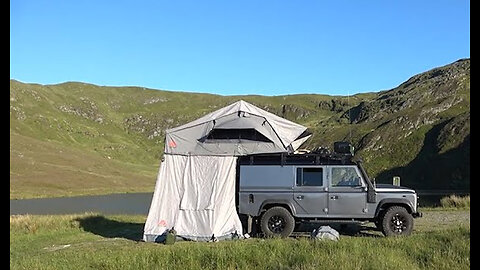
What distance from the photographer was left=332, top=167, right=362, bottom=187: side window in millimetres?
14680

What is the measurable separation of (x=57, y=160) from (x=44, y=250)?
76.9m

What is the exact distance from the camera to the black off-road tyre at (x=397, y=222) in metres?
14.2

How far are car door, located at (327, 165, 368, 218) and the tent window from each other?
7.65 ft

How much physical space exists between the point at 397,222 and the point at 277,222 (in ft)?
10.9

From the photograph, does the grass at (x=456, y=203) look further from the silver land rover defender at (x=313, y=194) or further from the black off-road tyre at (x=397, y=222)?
the silver land rover defender at (x=313, y=194)

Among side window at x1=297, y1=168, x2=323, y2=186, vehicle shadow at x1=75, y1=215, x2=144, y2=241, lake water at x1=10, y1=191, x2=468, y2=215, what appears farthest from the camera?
lake water at x1=10, y1=191, x2=468, y2=215

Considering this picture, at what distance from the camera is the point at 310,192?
1473cm

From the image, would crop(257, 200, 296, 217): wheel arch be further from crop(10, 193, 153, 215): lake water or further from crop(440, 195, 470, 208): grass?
crop(10, 193, 153, 215): lake water

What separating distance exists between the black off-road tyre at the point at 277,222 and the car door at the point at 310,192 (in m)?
0.36

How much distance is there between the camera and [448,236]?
11617 mm

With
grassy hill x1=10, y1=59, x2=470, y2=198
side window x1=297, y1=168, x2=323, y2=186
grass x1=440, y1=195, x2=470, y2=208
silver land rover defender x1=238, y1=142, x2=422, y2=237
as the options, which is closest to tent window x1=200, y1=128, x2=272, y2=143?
silver land rover defender x1=238, y1=142, x2=422, y2=237

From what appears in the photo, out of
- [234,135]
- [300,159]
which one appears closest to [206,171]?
[234,135]

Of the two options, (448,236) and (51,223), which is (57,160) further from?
(448,236)

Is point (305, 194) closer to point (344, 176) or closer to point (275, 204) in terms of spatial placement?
point (275, 204)
